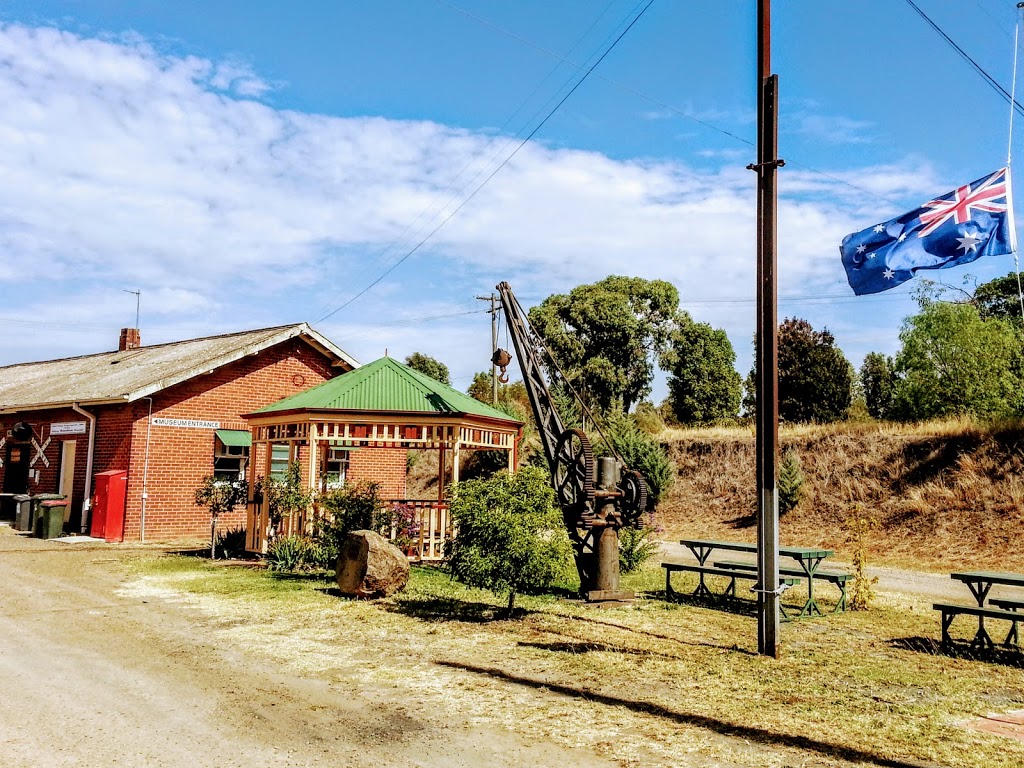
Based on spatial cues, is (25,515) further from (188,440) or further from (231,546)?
(231,546)

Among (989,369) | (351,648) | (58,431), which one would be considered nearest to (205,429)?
(58,431)

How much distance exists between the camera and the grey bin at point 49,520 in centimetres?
1858

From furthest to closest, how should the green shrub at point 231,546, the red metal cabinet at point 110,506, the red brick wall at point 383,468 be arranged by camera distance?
the red brick wall at point 383,468
the red metal cabinet at point 110,506
the green shrub at point 231,546

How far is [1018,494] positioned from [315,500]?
15541 mm

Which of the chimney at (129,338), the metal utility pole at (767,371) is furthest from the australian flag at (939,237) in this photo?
the chimney at (129,338)

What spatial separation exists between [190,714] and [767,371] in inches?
220

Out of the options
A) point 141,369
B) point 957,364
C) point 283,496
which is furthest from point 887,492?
point 141,369

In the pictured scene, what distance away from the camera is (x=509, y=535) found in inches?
371

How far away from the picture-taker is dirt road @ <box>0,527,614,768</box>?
5.02m

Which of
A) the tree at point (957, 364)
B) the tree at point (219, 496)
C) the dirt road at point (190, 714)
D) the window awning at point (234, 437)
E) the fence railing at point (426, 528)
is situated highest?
the tree at point (957, 364)

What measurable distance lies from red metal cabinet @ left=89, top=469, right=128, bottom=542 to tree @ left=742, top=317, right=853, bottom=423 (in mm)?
36822

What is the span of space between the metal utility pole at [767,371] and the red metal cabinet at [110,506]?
49.5 ft

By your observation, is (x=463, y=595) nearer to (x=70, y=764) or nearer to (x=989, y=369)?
(x=70, y=764)

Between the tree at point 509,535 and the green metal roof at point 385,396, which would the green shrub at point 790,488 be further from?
the tree at point 509,535
